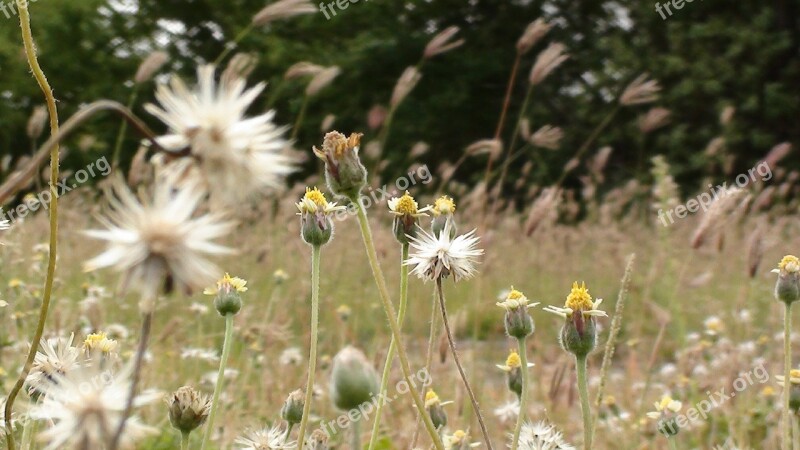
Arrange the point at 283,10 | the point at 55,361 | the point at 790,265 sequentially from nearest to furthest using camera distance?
the point at 55,361, the point at 790,265, the point at 283,10

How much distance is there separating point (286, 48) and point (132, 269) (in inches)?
558

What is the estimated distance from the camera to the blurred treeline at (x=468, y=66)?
42.5 ft

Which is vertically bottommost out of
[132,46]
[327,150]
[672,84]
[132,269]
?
[132,269]

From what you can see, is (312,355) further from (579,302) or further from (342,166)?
(579,302)

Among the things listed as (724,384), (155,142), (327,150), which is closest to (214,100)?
(155,142)

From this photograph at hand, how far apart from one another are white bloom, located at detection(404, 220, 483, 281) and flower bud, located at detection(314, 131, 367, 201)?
0.21 metres

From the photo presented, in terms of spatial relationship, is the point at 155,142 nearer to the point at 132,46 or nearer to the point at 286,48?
the point at 286,48

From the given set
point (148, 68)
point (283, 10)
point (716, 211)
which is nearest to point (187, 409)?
point (716, 211)

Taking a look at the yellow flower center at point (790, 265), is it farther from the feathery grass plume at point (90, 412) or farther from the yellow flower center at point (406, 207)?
the feathery grass plume at point (90, 412)

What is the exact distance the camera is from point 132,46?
49.2 feet

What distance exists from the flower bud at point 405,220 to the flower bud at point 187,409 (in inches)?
12.5

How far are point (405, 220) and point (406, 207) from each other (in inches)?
0.7

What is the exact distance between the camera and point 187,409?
2.63 feet

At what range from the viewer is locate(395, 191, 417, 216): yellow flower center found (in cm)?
103
